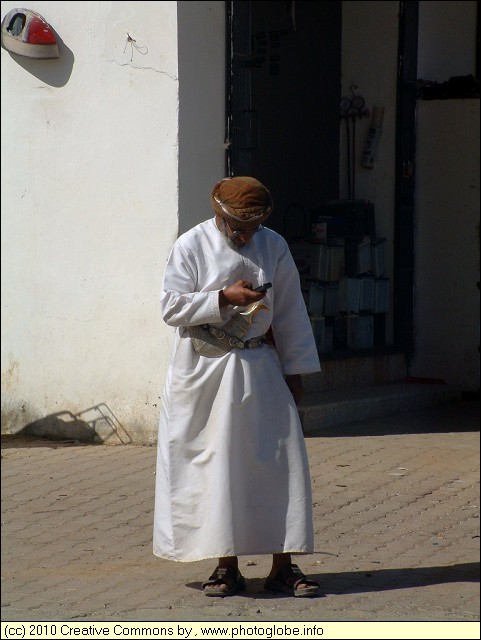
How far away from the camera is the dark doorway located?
34.3 feet

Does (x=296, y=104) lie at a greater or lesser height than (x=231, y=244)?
greater

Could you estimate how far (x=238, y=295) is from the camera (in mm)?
4527

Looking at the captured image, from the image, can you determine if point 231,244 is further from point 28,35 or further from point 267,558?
point 28,35

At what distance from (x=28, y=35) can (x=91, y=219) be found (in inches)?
52.9

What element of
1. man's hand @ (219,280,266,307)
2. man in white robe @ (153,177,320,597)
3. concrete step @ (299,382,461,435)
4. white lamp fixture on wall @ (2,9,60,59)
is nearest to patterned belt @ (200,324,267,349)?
man in white robe @ (153,177,320,597)

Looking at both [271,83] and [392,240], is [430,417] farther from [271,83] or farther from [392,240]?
[271,83]

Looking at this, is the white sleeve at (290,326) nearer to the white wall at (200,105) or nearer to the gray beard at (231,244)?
the gray beard at (231,244)

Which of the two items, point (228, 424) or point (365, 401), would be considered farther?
Answer: point (365, 401)

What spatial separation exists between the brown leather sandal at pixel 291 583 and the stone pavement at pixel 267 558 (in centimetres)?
5

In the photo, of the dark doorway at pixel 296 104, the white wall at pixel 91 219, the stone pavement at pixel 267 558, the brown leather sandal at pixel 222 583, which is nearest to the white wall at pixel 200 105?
the white wall at pixel 91 219

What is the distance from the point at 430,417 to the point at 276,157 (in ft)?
9.77

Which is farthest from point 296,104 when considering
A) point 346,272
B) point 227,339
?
point 227,339

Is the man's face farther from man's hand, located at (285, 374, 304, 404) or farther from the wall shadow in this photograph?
the wall shadow

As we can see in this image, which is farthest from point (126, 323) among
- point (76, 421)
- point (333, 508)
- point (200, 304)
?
point (200, 304)
